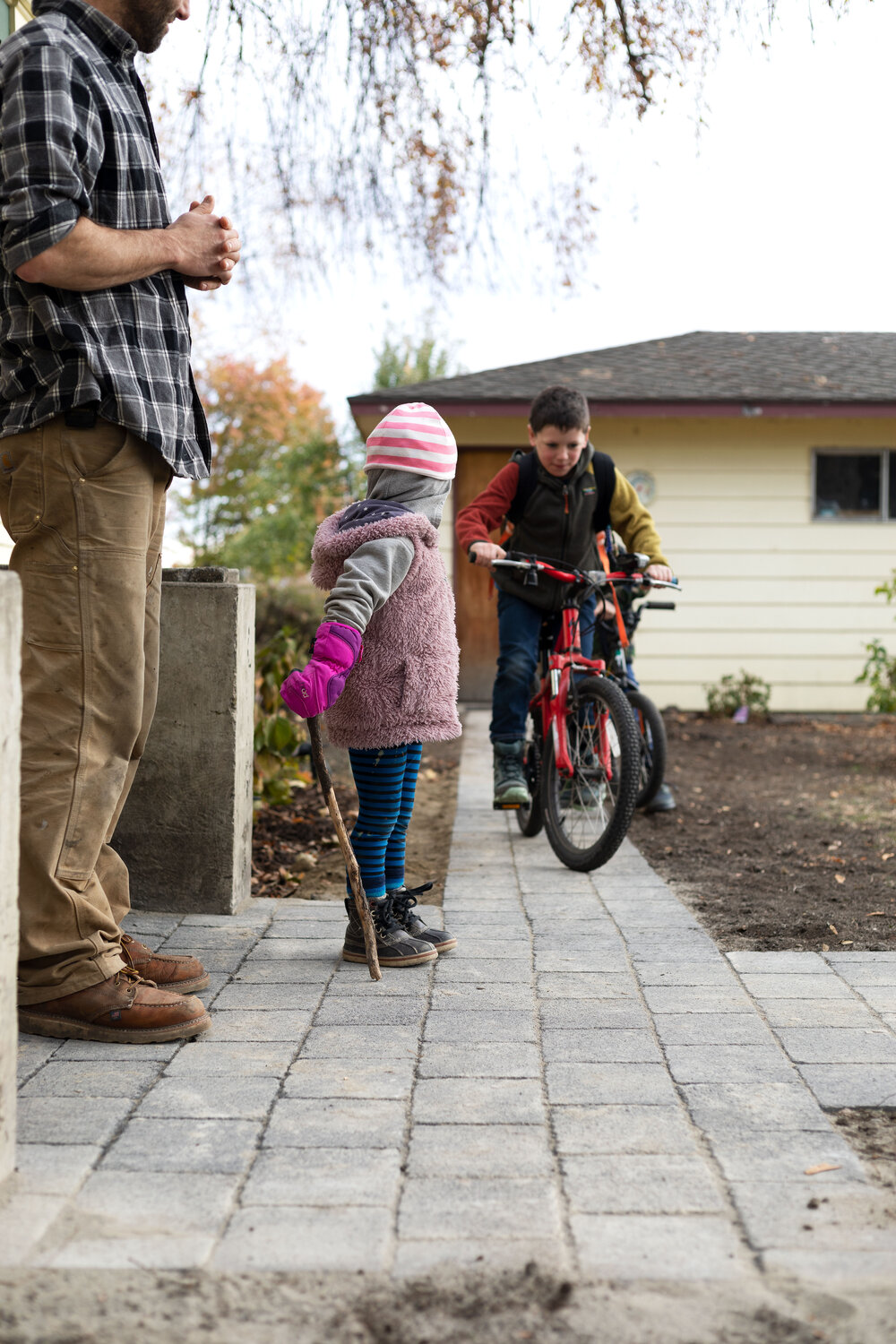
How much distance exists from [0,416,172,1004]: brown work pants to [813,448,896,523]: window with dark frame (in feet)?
33.5

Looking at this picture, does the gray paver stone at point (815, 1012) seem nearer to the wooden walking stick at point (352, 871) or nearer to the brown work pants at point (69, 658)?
the wooden walking stick at point (352, 871)

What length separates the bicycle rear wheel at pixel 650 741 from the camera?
5637mm

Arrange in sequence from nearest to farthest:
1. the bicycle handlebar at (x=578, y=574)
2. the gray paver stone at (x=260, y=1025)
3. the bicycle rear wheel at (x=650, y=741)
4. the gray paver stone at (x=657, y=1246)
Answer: the gray paver stone at (x=657, y=1246) → the gray paver stone at (x=260, y=1025) → the bicycle handlebar at (x=578, y=574) → the bicycle rear wheel at (x=650, y=741)

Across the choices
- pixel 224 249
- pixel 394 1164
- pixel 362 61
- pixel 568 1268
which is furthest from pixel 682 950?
pixel 362 61

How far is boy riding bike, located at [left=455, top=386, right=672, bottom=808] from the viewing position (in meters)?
5.16

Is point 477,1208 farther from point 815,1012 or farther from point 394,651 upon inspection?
point 394,651

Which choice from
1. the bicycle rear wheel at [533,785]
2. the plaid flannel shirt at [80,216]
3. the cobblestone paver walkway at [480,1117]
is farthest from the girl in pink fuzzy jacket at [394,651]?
the bicycle rear wheel at [533,785]

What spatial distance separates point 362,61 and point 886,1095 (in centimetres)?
508

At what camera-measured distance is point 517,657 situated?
521cm

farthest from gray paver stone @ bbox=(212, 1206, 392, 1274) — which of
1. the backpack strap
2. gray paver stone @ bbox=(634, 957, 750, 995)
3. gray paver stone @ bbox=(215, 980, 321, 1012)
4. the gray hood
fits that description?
the backpack strap

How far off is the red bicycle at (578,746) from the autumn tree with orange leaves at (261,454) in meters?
23.1

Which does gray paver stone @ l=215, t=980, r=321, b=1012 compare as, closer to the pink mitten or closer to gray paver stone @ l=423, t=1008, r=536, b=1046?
gray paver stone @ l=423, t=1008, r=536, b=1046

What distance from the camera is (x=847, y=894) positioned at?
4.40 m

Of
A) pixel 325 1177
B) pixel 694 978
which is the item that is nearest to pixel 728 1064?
pixel 694 978
